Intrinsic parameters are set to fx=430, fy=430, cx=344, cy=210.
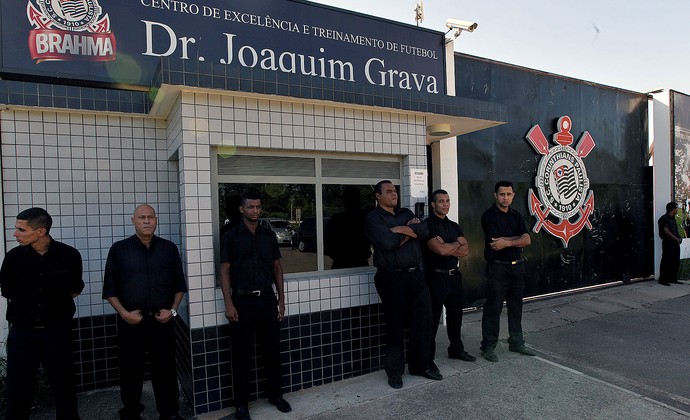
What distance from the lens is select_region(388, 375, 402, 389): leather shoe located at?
13.3 ft

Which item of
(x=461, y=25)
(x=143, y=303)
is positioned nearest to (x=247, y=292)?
(x=143, y=303)

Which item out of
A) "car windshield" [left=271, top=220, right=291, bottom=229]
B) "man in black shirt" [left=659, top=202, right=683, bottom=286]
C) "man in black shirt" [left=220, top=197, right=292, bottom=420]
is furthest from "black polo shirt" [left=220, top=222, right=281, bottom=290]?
"man in black shirt" [left=659, top=202, right=683, bottom=286]

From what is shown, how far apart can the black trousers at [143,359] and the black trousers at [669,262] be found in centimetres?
1034

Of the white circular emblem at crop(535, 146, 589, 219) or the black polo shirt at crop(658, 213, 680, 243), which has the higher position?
the white circular emblem at crop(535, 146, 589, 219)

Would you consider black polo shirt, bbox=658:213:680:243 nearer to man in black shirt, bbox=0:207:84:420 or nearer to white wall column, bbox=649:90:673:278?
white wall column, bbox=649:90:673:278

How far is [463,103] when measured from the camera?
15.9 ft

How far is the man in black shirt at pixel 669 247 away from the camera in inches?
369

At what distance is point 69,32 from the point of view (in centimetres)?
418

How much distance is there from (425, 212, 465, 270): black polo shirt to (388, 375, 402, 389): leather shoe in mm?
1158

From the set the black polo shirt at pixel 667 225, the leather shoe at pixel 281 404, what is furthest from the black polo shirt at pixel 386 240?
the black polo shirt at pixel 667 225

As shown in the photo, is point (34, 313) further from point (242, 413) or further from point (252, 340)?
point (242, 413)

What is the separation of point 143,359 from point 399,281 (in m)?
2.28

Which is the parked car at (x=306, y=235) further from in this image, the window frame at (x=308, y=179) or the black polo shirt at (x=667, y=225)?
the black polo shirt at (x=667, y=225)

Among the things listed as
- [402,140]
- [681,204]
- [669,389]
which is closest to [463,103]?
[402,140]
